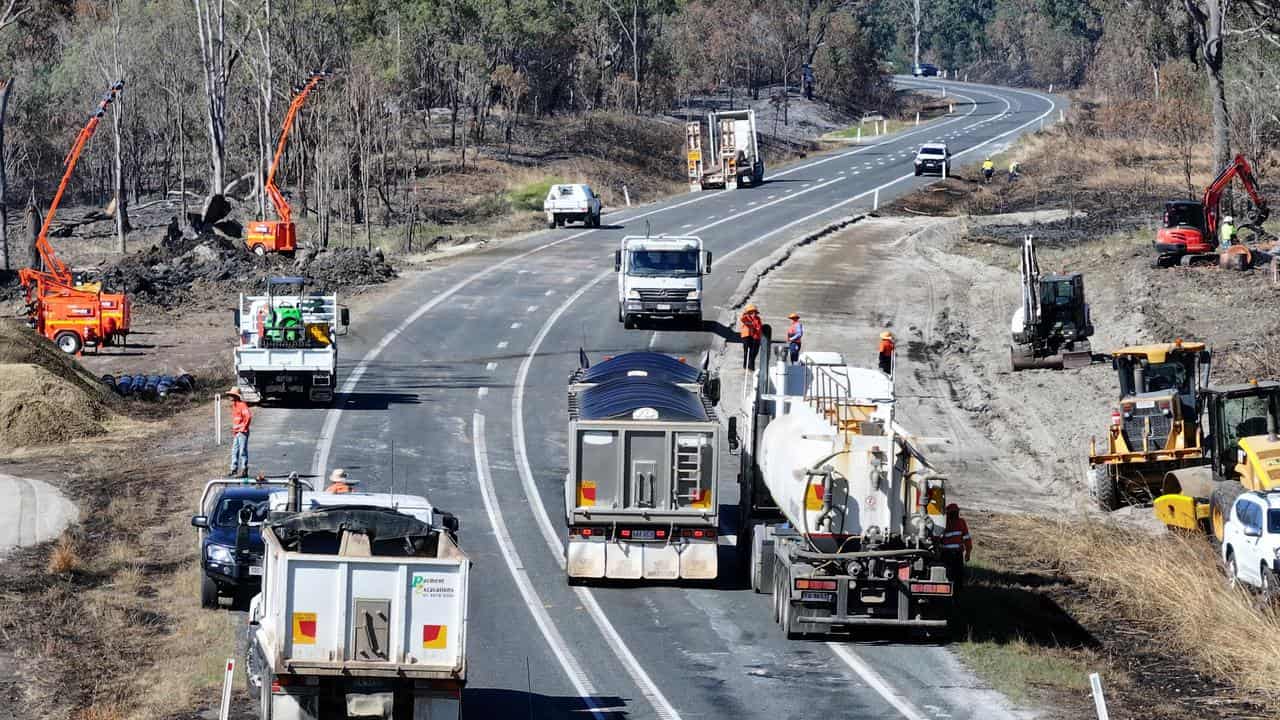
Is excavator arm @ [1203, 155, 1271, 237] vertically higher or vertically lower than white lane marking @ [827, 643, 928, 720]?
higher

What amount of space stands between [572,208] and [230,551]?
165 feet

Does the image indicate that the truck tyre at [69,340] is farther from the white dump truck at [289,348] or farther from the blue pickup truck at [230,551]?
the blue pickup truck at [230,551]

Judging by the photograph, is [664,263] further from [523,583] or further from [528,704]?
[528,704]

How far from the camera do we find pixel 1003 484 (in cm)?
3362

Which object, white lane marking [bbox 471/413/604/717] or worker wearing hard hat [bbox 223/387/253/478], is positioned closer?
white lane marking [bbox 471/413/604/717]

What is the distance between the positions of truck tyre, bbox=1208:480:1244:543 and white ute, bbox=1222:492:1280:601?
1.66 m

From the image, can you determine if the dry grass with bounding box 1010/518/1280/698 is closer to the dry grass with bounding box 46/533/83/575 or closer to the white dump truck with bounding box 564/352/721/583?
the white dump truck with bounding box 564/352/721/583

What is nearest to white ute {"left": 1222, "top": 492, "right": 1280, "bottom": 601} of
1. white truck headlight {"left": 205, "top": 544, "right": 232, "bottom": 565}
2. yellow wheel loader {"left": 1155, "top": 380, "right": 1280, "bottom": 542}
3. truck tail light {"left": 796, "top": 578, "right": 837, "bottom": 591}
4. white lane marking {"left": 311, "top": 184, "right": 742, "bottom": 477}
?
yellow wheel loader {"left": 1155, "top": 380, "right": 1280, "bottom": 542}

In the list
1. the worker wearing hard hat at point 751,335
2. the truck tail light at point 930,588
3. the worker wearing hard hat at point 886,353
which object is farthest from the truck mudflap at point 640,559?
the worker wearing hard hat at point 751,335

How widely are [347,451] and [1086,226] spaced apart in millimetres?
42458

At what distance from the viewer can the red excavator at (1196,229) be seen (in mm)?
52094

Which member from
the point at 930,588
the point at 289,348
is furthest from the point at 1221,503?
the point at 289,348

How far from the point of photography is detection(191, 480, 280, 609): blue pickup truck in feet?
69.4

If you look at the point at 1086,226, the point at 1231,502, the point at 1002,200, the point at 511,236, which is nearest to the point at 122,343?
the point at 511,236
